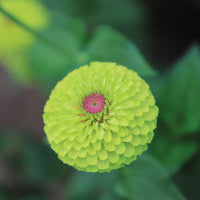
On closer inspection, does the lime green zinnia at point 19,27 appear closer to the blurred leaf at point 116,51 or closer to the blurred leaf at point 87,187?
the blurred leaf at point 116,51

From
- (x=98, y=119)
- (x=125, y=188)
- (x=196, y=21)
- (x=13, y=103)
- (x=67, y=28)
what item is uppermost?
(x=13, y=103)

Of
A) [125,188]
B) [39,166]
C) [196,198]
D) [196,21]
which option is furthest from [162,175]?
[196,21]

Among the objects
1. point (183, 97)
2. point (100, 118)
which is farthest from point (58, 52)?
point (100, 118)

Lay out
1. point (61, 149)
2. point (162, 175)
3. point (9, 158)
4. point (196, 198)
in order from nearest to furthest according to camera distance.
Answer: point (61, 149) < point (162, 175) < point (196, 198) < point (9, 158)

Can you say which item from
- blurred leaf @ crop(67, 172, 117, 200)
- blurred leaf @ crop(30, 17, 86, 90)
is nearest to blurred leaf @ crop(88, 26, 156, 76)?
blurred leaf @ crop(30, 17, 86, 90)

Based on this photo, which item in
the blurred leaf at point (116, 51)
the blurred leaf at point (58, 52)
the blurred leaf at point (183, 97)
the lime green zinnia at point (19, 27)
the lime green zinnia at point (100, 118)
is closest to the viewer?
the lime green zinnia at point (100, 118)

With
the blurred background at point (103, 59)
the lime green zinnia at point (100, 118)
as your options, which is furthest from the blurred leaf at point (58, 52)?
the lime green zinnia at point (100, 118)

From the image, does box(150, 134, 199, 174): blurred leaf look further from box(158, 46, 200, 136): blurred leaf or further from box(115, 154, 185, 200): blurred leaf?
box(115, 154, 185, 200): blurred leaf

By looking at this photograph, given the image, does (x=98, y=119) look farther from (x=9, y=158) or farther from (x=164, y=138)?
(x=9, y=158)
